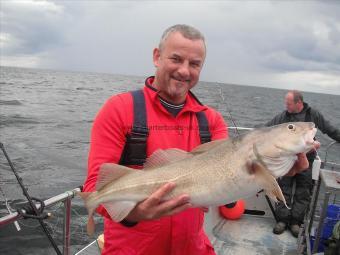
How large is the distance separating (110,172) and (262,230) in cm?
570

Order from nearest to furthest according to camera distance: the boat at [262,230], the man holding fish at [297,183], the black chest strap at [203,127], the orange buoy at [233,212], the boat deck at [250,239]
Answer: the black chest strap at [203,127] < the boat at [262,230] < the boat deck at [250,239] < the orange buoy at [233,212] < the man holding fish at [297,183]

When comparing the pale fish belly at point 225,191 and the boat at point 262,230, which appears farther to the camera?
the boat at point 262,230

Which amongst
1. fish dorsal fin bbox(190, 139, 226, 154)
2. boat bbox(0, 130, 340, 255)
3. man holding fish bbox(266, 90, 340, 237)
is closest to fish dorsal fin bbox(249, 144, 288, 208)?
fish dorsal fin bbox(190, 139, 226, 154)

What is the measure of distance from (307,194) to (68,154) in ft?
48.2

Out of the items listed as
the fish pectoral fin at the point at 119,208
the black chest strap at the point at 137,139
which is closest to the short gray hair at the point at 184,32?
the black chest strap at the point at 137,139

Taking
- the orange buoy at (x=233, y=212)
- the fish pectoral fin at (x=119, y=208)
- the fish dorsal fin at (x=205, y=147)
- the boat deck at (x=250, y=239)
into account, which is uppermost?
the fish dorsal fin at (x=205, y=147)

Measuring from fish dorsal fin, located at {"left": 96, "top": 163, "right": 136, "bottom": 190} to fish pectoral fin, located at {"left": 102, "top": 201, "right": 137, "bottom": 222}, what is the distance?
Result: 0.18 metres

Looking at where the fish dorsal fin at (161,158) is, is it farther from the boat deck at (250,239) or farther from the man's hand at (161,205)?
the boat deck at (250,239)

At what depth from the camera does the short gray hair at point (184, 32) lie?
3141 mm

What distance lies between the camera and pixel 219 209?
800 cm

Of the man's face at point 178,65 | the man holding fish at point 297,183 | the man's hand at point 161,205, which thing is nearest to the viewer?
the man's hand at point 161,205

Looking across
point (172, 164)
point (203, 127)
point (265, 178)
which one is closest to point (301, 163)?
point (265, 178)

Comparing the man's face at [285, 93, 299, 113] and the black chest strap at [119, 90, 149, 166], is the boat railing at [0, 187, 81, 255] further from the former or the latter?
the man's face at [285, 93, 299, 113]

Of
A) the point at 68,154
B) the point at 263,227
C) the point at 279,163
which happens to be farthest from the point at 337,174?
the point at 68,154
